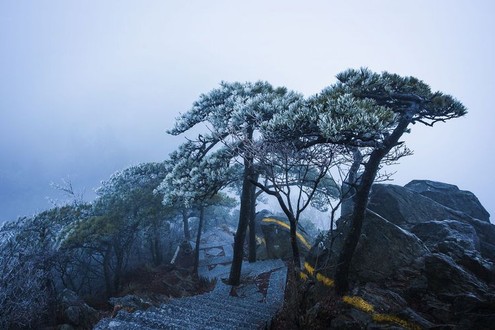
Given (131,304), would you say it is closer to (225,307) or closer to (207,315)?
(207,315)

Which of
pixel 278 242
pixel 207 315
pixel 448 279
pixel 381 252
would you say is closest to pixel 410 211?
pixel 381 252

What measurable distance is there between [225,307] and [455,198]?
18.7m

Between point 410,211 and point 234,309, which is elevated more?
point 410,211

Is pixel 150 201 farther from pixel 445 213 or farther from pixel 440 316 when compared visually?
pixel 445 213

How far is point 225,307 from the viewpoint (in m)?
10.5

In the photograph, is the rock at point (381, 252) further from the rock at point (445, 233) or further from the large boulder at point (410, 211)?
the large boulder at point (410, 211)

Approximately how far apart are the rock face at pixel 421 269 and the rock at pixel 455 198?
398 cm

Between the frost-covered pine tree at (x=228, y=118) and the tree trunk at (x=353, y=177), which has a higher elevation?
the frost-covered pine tree at (x=228, y=118)

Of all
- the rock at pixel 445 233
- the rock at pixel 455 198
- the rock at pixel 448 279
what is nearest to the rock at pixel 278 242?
the rock at pixel 445 233

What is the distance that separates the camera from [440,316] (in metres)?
7.31

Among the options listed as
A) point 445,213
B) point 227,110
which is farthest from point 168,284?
point 445,213

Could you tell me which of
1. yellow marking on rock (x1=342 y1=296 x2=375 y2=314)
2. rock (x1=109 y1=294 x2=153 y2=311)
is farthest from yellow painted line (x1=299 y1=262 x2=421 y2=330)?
rock (x1=109 y1=294 x2=153 y2=311)

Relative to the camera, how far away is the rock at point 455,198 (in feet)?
61.0

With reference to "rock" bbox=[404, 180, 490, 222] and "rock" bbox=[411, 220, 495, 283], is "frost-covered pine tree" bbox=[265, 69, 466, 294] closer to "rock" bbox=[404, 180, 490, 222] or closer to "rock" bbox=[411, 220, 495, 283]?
"rock" bbox=[411, 220, 495, 283]
